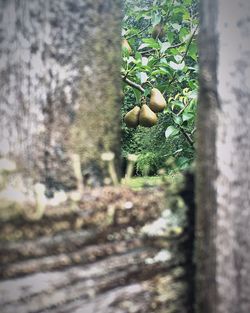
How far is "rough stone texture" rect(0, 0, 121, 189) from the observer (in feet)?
1.87

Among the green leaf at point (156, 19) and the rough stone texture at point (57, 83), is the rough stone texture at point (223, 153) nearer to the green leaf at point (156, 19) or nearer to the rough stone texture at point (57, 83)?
the rough stone texture at point (57, 83)

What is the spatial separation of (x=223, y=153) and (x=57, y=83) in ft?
0.90

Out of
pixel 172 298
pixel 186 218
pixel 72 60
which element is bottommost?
pixel 172 298

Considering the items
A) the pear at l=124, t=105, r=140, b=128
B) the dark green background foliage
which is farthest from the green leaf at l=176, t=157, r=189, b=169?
the pear at l=124, t=105, r=140, b=128

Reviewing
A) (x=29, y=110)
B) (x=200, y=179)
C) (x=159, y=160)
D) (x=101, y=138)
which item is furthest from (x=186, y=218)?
(x=159, y=160)

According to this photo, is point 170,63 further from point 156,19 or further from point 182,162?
point 182,162

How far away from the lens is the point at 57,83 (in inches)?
23.7

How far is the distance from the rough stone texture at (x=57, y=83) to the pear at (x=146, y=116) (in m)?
1.38

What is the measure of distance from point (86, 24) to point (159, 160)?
3.02m

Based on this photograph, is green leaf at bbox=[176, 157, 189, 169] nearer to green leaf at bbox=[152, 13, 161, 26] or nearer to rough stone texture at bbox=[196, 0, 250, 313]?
green leaf at bbox=[152, 13, 161, 26]

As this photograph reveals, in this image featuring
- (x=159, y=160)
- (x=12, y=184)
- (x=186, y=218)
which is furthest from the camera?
(x=159, y=160)

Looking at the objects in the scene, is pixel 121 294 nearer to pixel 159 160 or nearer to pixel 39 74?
pixel 39 74

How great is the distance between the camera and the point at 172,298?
2.20 ft

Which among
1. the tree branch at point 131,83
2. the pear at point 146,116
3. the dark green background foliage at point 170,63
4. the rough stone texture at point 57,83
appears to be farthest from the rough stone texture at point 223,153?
the pear at point 146,116
